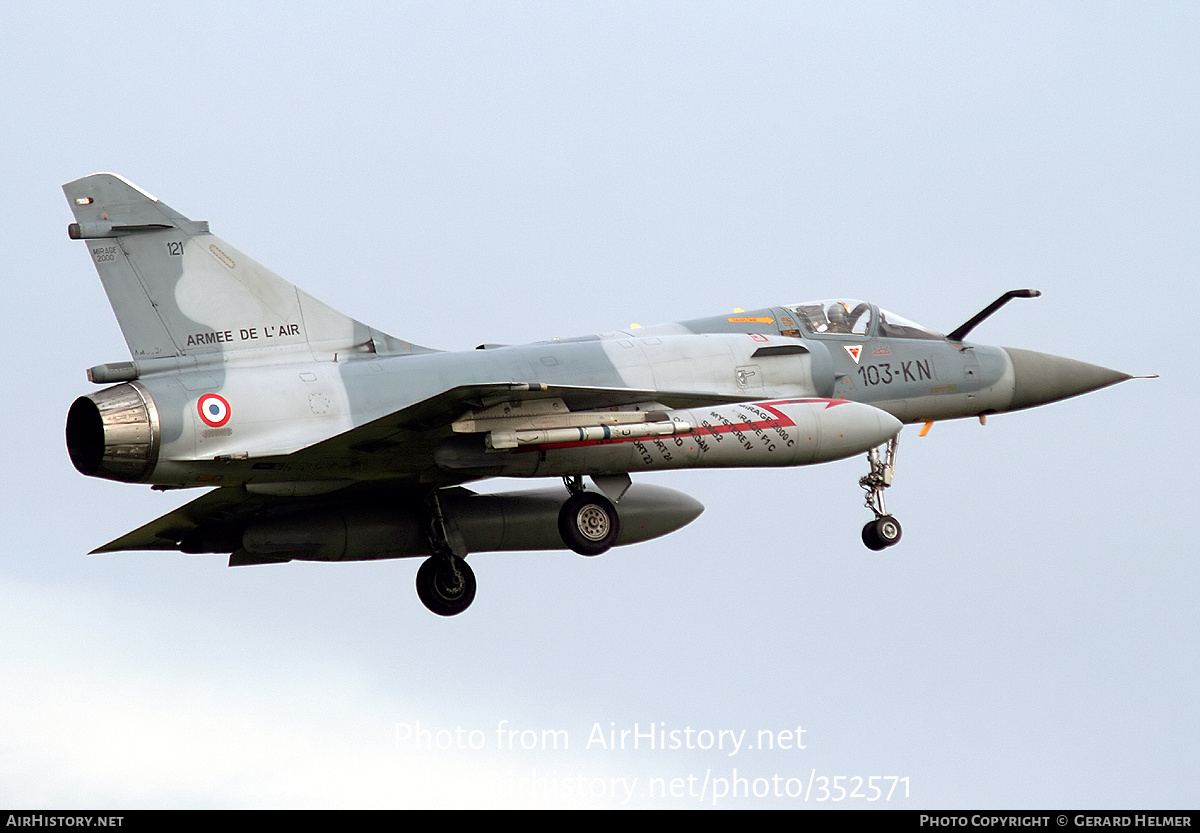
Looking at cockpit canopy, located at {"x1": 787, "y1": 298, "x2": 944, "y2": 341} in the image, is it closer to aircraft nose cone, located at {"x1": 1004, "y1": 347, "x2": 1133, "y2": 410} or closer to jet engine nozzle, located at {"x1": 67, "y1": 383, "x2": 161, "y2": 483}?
aircraft nose cone, located at {"x1": 1004, "y1": 347, "x2": 1133, "y2": 410}

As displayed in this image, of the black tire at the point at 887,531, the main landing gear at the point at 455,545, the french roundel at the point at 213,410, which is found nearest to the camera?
the french roundel at the point at 213,410

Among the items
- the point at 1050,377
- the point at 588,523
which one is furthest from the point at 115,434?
the point at 1050,377

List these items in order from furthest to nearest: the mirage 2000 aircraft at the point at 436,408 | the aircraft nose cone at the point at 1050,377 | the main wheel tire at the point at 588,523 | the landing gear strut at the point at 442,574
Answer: the aircraft nose cone at the point at 1050,377
the landing gear strut at the point at 442,574
the main wheel tire at the point at 588,523
the mirage 2000 aircraft at the point at 436,408

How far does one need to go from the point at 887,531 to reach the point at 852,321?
242cm

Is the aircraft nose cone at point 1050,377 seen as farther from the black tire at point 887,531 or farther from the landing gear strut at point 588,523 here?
the landing gear strut at point 588,523

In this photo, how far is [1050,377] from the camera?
70.0 feet

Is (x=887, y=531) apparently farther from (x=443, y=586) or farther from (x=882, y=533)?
(x=443, y=586)

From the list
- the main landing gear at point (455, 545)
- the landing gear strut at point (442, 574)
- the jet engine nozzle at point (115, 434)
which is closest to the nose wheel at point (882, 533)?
the main landing gear at point (455, 545)

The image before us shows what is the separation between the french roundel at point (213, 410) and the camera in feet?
53.0

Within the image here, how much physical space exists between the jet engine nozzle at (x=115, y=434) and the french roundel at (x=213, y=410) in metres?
0.43

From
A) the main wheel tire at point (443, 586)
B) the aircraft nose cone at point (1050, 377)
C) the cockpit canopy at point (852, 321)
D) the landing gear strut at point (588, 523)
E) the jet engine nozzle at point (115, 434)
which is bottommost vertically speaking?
the main wheel tire at point (443, 586)

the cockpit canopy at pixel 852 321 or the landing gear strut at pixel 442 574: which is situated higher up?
the cockpit canopy at pixel 852 321

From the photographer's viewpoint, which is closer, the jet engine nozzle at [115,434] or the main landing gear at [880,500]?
the jet engine nozzle at [115,434]
